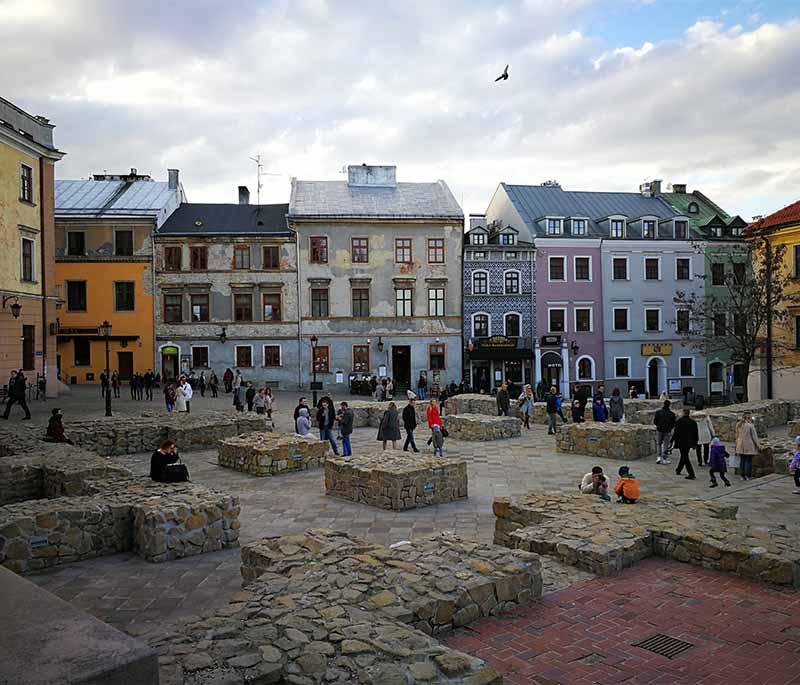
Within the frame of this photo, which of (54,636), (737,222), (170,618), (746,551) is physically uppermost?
(737,222)

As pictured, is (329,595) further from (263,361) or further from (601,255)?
(601,255)

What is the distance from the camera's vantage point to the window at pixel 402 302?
1639 inches

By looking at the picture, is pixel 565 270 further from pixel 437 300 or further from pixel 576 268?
pixel 437 300

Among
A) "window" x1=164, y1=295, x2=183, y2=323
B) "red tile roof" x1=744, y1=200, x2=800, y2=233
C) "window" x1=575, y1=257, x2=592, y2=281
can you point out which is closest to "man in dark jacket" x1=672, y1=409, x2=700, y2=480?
"red tile roof" x1=744, y1=200, x2=800, y2=233

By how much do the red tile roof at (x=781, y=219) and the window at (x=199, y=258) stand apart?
1168 inches

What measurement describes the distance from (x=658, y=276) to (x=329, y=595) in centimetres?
4146

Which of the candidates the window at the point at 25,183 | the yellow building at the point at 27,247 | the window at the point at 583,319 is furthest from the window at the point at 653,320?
the window at the point at 25,183

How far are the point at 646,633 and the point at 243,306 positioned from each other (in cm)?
3634

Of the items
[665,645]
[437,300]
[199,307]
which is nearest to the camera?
[665,645]

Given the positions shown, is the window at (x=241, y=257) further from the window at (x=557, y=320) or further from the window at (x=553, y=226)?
the window at (x=557, y=320)

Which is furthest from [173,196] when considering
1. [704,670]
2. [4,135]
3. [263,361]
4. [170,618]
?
[704,670]

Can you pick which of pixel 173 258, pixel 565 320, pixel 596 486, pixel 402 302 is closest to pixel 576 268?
pixel 565 320

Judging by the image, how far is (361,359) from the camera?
41.1 meters

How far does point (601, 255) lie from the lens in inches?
1698
